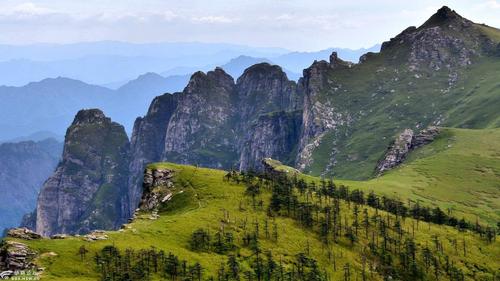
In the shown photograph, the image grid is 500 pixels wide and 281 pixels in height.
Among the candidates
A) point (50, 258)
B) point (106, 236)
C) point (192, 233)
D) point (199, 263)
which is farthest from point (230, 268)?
point (50, 258)

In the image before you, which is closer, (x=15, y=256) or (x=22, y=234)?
(x=15, y=256)

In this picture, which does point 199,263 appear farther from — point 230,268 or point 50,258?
point 50,258

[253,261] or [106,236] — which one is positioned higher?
[106,236]

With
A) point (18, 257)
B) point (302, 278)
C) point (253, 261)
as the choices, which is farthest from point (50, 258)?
point (302, 278)

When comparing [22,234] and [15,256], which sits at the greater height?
[22,234]

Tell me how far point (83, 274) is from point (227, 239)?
218ft

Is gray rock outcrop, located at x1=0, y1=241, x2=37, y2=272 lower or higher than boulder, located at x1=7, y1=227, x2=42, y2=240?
lower

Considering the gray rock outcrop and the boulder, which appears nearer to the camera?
the gray rock outcrop

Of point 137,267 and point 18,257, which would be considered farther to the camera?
point 137,267

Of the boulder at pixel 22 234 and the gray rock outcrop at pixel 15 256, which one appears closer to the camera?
the gray rock outcrop at pixel 15 256

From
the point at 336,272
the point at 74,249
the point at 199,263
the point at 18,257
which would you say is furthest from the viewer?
the point at 336,272

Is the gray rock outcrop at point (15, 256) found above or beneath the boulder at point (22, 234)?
beneath

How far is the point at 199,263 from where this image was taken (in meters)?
174

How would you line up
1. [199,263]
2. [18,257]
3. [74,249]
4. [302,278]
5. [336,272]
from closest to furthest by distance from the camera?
[18,257], [74,249], [199,263], [302,278], [336,272]
